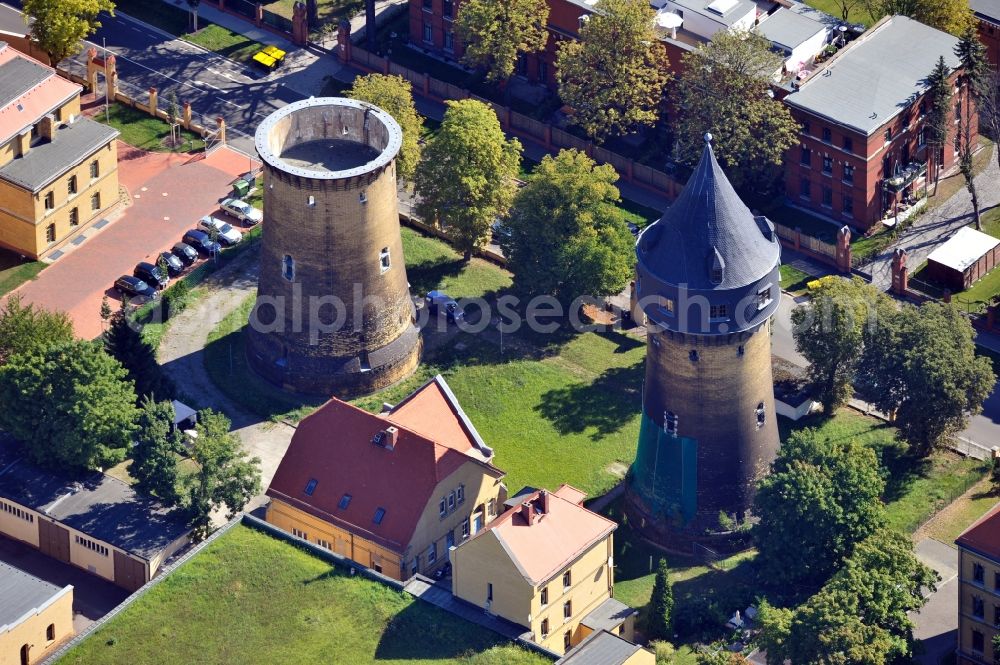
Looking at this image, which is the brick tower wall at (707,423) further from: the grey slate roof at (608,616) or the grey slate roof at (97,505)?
the grey slate roof at (97,505)

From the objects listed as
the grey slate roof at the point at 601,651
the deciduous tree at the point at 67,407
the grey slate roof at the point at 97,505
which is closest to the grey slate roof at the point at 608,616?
the grey slate roof at the point at 601,651

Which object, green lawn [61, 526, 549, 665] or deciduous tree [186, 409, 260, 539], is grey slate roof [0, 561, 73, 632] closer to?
green lawn [61, 526, 549, 665]

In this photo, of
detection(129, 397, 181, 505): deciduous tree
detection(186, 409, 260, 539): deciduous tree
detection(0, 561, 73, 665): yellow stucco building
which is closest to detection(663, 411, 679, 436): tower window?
detection(186, 409, 260, 539): deciduous tree

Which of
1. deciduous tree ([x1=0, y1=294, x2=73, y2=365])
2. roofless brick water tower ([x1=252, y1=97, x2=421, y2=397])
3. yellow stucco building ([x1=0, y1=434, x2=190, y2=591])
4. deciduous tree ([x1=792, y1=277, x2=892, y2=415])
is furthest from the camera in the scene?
deciduous tree ([x1=792, y1=277, x2=892, y2=415])

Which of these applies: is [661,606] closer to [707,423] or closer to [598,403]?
[707,423]

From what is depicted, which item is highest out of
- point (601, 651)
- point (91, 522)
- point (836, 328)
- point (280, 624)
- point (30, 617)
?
point (836, 328)

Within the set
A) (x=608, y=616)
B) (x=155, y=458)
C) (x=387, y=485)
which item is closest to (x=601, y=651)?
(x=608, y=616)
